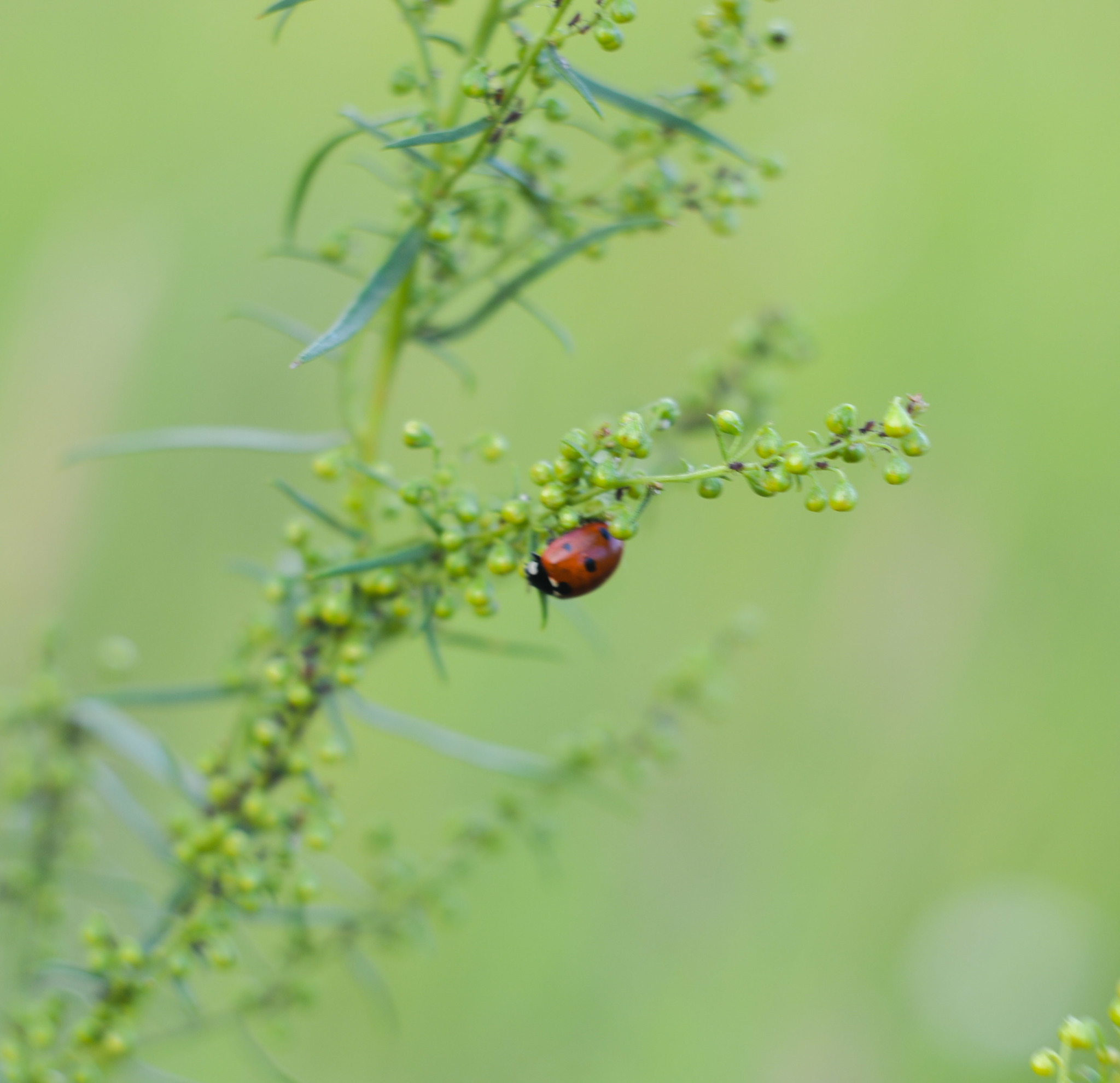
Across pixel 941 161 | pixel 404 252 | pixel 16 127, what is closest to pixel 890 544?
pixel 941 161

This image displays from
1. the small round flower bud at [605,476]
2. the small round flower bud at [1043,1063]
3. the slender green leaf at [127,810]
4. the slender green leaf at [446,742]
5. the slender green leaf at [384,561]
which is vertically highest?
the small round flower bud at [605,476]

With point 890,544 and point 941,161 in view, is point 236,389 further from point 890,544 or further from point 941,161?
point 941,161

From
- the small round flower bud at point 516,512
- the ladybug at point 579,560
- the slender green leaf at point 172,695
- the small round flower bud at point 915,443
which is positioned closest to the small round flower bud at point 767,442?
the small round flower bud at point 915,443

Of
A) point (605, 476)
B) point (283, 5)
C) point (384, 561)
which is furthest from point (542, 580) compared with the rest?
point (283, 5)

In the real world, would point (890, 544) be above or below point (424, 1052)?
above

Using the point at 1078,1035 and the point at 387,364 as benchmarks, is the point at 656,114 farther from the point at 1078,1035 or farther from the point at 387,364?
the point at 1078,1035

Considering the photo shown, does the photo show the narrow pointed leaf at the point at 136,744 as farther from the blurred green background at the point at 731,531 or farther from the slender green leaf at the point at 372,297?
the blurred green background at the point at 731,531
